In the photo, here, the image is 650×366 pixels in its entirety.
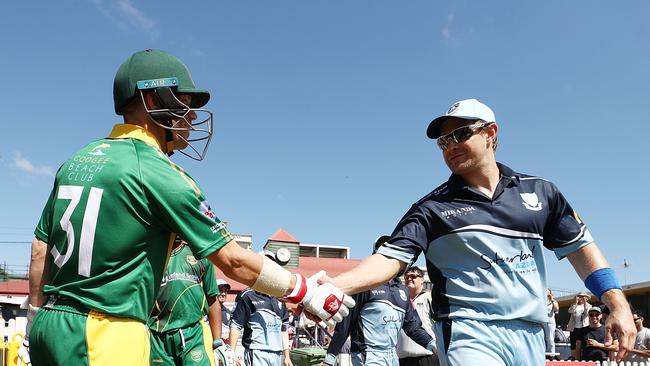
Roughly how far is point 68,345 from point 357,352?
6.27 m

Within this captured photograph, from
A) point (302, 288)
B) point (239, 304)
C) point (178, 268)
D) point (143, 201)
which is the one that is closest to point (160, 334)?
point (178, 268)

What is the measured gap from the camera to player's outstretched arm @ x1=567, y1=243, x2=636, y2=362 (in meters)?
4.12

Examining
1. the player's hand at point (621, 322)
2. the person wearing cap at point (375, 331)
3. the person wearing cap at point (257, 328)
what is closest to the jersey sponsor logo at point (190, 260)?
the person wearing cap at point (375, 331)

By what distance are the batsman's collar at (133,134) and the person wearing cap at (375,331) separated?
222 inches

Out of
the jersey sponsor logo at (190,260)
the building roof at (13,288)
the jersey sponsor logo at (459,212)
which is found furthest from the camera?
the building roof at (13,288)

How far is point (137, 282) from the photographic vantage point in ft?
10.0

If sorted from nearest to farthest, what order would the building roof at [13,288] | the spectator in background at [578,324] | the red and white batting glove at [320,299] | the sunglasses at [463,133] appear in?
the red and white batting glove at [320,299] < the sunglasses at [463,133] < the spectator in background at [578,324] < the building roof at [13,288]

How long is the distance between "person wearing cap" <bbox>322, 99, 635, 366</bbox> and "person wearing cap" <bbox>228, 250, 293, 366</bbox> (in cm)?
718

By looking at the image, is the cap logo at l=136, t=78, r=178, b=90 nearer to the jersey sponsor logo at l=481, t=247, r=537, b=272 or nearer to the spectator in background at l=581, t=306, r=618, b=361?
the jersey sponsor logo at l=481, t=247, r=537, b=272

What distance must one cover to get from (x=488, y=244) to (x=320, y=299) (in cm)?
121

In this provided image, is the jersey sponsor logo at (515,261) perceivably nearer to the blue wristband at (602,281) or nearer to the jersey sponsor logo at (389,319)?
the blue wristband at (602,281)

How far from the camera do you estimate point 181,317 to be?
6301 mm

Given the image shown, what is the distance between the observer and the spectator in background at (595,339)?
13203 millimetres

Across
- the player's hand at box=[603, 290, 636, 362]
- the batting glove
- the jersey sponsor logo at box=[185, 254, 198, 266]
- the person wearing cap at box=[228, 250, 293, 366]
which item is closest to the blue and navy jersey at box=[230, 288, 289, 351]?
the person wearing cap at box=[228, 250, 293, 366]
